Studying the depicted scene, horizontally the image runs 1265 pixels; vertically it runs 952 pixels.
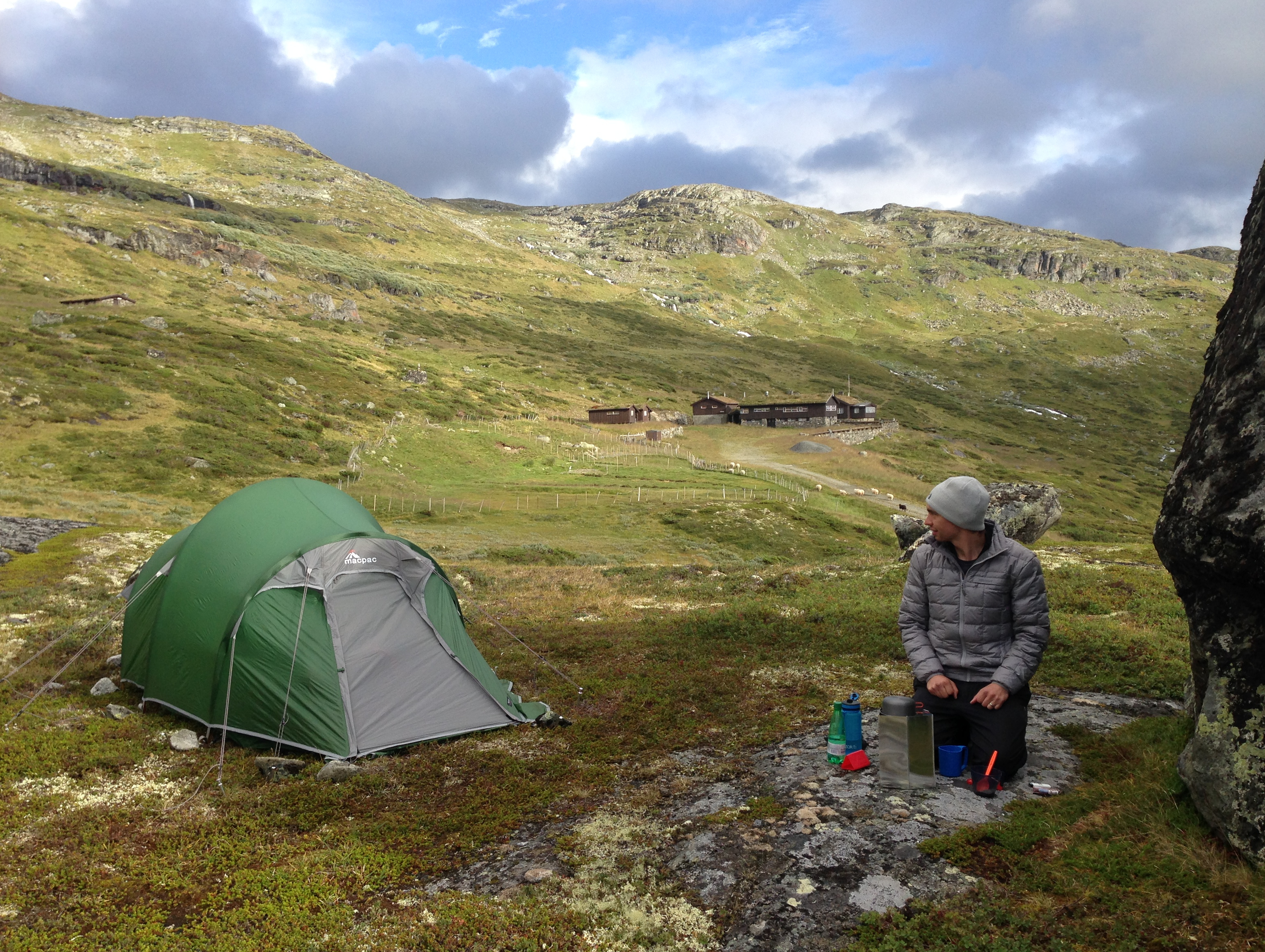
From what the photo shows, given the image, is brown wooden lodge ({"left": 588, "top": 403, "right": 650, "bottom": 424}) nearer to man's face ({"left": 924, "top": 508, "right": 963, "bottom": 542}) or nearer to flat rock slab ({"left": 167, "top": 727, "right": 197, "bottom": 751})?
flat rock slab ({"left": 167, "top": 727, "right": 197, "bottom": 751})

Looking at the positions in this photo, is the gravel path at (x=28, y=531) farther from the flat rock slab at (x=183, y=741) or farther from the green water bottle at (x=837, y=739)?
the green water bottle at (x=837, y=739)

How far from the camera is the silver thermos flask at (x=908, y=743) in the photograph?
26.2ft

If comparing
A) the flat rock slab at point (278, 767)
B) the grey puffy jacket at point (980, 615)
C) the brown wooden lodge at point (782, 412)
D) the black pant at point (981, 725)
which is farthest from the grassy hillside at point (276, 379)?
the black pant at point (981, 725)

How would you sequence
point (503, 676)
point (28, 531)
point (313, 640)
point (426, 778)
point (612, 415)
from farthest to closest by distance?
1. point (612, 415)
2. point (28, 531)
3. point (503, 676)
4. point (313, 640)
5. point (426, 778)

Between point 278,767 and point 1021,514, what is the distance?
1292 inches

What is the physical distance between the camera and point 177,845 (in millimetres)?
8453

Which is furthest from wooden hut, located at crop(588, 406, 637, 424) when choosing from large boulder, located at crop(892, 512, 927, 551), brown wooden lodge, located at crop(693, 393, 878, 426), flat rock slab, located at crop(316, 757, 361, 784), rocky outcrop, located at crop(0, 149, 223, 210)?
rocky outcrop, located at crop(0, 149, 223, 210)

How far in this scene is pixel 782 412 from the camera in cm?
13662

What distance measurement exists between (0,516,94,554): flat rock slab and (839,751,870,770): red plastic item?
3034cm

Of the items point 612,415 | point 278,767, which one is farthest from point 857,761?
point 612,415

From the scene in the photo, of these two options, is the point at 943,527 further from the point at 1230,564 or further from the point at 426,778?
the point at 426,778

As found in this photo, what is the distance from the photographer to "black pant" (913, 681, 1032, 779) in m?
7.75

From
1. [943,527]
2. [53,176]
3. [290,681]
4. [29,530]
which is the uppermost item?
[53,176]

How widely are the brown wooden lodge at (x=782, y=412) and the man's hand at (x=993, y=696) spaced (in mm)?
129940
